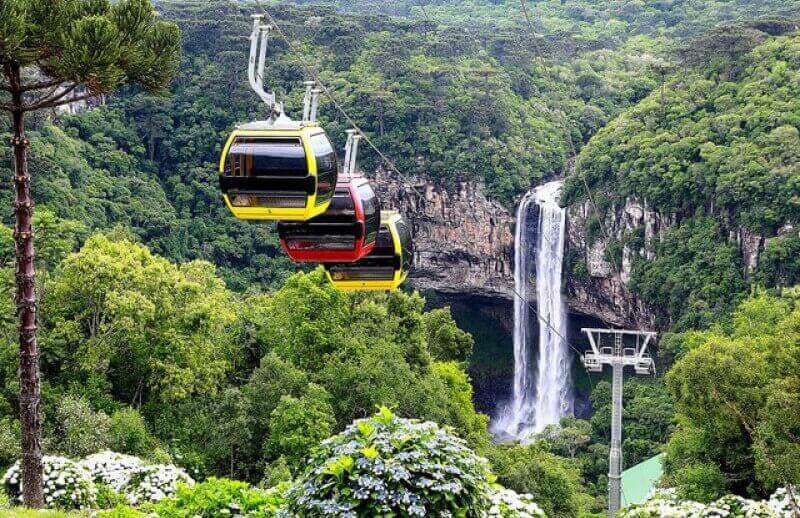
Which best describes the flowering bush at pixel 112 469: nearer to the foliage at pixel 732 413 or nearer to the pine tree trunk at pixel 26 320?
the pine tree trunk at pixel 26 320

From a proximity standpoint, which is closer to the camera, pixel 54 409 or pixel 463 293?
pixel 54 409

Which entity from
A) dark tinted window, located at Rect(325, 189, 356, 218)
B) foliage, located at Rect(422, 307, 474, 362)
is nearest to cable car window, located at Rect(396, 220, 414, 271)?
dark tinted window, located at Rect(325, 189, 356, 218)

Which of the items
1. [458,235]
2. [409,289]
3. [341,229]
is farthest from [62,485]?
[409,289]

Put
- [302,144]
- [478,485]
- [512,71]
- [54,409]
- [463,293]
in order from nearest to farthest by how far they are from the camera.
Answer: [478,485] → [302,144] → [54,409] → [463,293] → [512,71]

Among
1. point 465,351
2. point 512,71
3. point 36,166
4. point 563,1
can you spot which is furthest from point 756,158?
point 563,1

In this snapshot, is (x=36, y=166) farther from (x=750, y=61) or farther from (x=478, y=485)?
(x=478, y=485)

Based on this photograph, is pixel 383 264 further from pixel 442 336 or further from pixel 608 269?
pixel 608 269

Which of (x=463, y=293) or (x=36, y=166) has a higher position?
(x=36, y=166)
